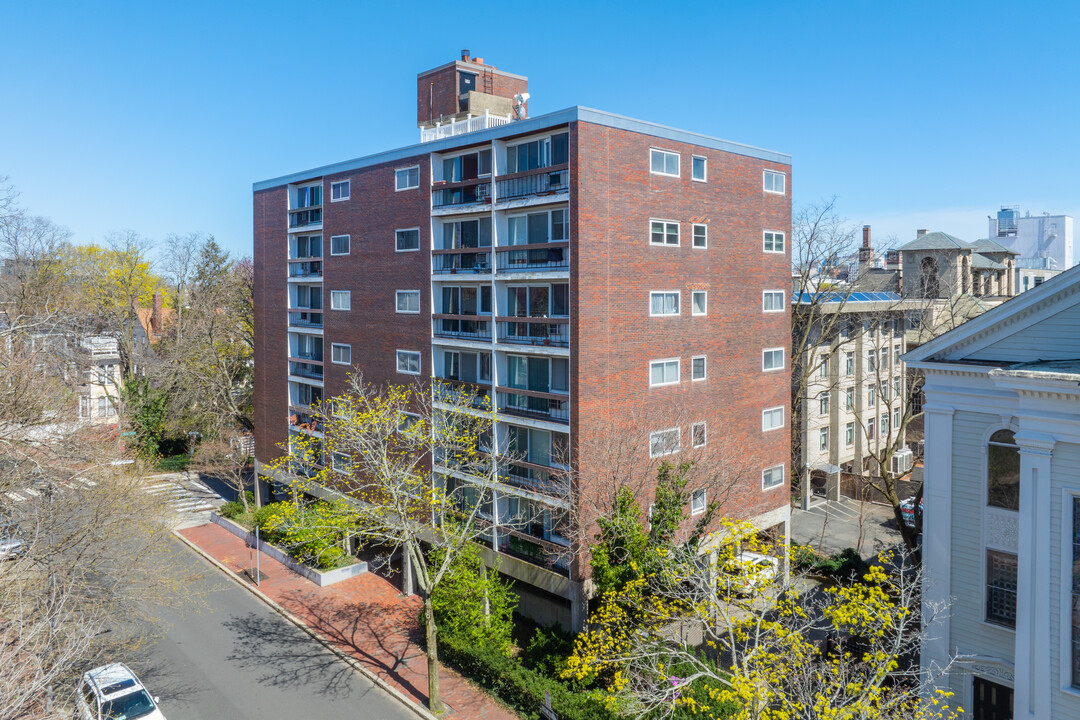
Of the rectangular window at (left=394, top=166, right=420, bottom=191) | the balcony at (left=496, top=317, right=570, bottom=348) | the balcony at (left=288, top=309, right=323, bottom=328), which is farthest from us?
the balcony at (left=288, top=309, right=323, bottom=328)

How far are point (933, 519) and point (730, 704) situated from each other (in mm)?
6805

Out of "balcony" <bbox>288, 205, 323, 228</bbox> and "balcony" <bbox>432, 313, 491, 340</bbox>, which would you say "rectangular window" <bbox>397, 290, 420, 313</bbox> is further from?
"balcony" <bbox>288, 205, 323, 228</bbox>

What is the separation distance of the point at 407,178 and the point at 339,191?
5.70 m

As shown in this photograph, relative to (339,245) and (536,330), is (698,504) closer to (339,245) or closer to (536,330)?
(536,330)

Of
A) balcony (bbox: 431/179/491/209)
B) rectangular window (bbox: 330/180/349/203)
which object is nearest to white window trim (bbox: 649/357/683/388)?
balcony (bbox: 431/179/491/209)

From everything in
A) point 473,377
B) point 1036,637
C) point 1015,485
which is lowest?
point 1036,637

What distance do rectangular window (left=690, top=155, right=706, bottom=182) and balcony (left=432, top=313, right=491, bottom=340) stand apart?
9.52 meters

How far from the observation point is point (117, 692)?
1952cm

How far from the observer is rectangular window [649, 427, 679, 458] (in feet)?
86.1

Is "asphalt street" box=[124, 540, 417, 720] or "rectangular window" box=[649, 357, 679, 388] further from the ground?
"rectangular window" box=[649, 357, 679, 388]

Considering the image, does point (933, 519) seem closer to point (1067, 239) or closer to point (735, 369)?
point (735, 369)

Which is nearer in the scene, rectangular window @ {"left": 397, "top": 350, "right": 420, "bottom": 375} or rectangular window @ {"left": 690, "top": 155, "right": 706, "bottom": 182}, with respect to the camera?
rectangular window @ {"left": 690, "top": 155, "right": 706, "bottom": 182}

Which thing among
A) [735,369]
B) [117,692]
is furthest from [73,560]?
[735,369]

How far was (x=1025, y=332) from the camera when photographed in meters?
→ 17.0
